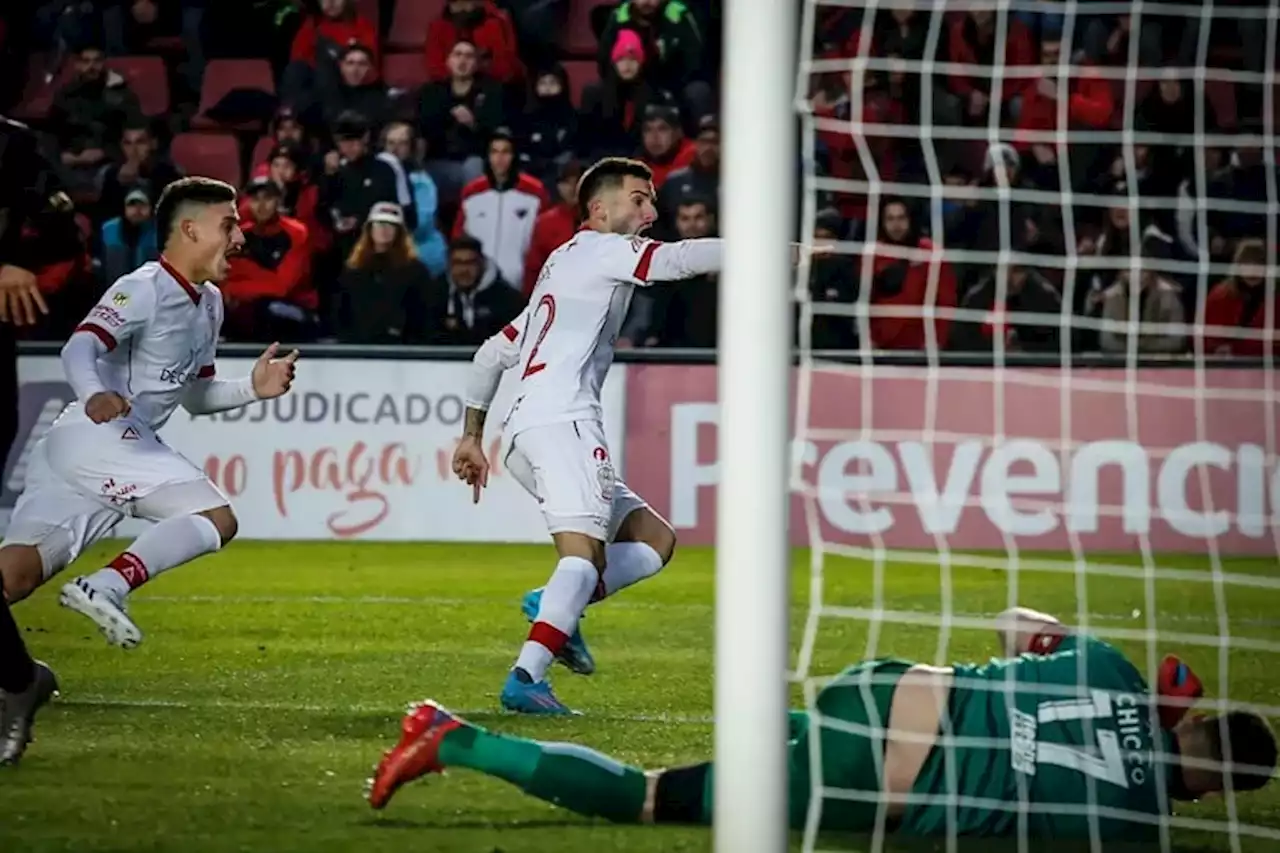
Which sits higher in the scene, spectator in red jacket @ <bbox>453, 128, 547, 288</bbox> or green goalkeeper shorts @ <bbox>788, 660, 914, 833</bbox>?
spectator in red jacket @ <bbox>453, 128, 547, 288</bbox>

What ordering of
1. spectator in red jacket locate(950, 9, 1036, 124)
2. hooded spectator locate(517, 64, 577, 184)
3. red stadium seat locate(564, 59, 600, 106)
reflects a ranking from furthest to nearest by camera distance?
red stadium seat locate(564, 59, 600, 106) < hooded spectator locate(517, 64, 577, 184) < spectator in red jacket locate(950, 9, 1036, 124)

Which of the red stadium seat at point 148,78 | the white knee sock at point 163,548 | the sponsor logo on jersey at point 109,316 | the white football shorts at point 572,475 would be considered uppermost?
the red stadium seat at point 148,78

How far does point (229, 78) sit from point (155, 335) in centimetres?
707

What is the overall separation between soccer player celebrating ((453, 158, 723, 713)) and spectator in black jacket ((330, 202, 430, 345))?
4.84 meters

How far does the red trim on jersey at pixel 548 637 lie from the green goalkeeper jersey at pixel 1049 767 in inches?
82.2

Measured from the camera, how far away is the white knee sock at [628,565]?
713 centimetres

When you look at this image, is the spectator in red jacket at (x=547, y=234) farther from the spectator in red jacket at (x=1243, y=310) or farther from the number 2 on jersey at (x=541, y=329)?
the number 2 on jersey at (x=541, y=329)

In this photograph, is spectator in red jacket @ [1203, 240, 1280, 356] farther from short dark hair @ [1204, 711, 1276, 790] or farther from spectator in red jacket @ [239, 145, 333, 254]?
short dark hair @ [1204, 711, 1276, 790]

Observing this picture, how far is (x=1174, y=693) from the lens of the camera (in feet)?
15.4

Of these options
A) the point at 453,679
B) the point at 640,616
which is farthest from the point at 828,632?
the point at 453,679

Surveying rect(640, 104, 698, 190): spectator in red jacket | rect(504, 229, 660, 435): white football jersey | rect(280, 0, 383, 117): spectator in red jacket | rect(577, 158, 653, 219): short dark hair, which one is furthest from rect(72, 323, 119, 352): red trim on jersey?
rect(280, 0, 383, 117): spectator in red jacket

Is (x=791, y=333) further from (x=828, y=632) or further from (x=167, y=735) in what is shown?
(x=828, y=632)

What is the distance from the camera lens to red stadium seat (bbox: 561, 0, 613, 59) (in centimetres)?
1412

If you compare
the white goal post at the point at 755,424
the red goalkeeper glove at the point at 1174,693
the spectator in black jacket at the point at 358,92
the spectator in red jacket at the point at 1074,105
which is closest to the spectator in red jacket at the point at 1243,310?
the spectator in red jacket at the point at 1074,105
